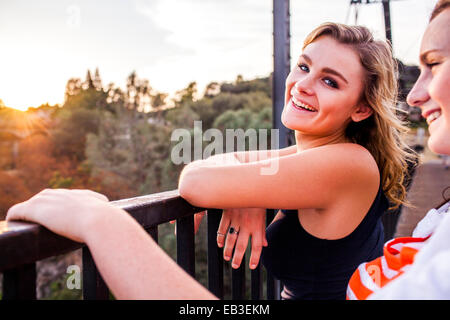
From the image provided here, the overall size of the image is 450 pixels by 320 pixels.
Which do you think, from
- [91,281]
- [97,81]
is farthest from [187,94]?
[91,281]

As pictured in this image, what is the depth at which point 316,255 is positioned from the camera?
3.91 ft

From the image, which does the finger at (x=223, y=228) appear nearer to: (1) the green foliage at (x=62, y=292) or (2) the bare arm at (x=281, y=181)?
(2) the bare arm at (x=281, y=181)

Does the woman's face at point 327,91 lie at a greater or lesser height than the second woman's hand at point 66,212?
greater

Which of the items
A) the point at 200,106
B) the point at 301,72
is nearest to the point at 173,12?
the point at 200,106

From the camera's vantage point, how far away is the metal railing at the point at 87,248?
0.66m

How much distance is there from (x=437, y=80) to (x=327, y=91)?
21.7 inches

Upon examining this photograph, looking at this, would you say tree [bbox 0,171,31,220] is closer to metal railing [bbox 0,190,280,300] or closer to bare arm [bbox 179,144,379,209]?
metal railing [bbox 0,190,280,300]

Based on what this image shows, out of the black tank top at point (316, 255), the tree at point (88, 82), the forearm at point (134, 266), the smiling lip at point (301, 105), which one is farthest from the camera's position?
the tree at point (88, 82)

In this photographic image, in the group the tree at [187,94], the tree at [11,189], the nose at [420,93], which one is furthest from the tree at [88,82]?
the nose at [420,93]

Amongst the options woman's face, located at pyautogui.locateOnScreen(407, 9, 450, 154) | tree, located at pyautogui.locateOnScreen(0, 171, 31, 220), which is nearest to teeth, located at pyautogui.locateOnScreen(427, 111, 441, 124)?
woman's face, located at pyautogui.locateOnScreen(407, 9, 450, 154)

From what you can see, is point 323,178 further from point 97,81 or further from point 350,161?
point 97,81

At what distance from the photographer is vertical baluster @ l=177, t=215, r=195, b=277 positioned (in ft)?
3.64

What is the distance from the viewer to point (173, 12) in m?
32.4

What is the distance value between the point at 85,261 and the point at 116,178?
88.4ft
